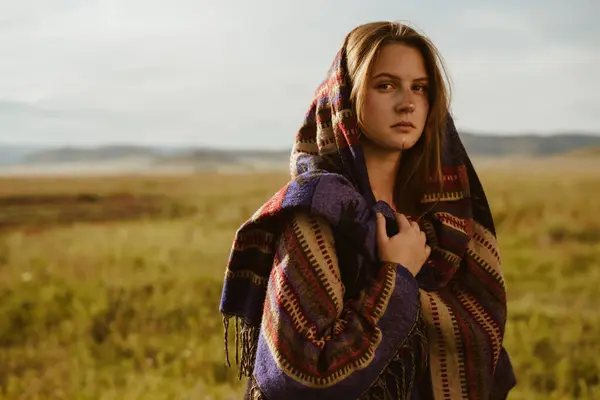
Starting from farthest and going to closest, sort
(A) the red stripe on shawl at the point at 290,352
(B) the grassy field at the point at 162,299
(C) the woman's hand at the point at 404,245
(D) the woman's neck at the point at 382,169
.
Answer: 1. (B) the grassy field at the point at 162,299
2. (D) the woman's neck at the point at 382,169
3. (C) the woman's hand at the point at 404,245
4. (A) the red stripe on shawl at the point at 290,352

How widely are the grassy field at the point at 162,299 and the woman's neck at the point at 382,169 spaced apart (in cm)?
253

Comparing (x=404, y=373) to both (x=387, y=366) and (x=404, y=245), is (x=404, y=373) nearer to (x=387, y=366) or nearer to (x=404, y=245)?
(x=387, y=366)

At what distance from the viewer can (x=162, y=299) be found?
6.38m

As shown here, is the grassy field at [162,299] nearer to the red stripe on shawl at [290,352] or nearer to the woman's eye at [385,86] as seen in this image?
the red stripe on shawl at [290,352]

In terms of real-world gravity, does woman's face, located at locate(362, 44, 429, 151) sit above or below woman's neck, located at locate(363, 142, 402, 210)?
above

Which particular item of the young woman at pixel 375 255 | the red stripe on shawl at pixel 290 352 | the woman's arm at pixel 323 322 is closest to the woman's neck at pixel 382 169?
the young woman at pixel 375 255

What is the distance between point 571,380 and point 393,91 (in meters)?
3.41

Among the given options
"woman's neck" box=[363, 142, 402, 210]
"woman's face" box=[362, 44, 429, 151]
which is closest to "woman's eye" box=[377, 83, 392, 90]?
"woman's face" box=[362, 44, 429, 151]

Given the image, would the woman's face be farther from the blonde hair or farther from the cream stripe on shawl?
the cream stripe on shawl

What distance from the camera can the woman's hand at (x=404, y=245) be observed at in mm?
1750

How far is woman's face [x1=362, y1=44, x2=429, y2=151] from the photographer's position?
180 centimetres

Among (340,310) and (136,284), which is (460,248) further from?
(136,284)

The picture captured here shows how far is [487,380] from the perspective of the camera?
6.39 feet

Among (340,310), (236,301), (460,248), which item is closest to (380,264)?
(340,310)
